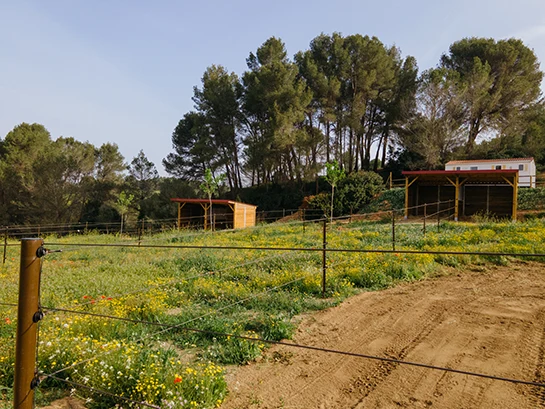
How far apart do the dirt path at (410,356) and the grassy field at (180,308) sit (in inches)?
15.5

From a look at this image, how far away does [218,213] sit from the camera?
26.1m

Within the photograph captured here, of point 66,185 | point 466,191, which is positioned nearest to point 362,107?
point 466,191

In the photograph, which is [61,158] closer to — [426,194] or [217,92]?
[217,92]

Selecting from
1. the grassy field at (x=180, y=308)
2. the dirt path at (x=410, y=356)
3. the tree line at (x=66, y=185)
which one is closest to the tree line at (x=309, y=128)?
the tree line at (x=66, y=185)

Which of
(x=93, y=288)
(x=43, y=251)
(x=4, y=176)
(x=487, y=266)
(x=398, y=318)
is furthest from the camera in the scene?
(x=4, y=176)

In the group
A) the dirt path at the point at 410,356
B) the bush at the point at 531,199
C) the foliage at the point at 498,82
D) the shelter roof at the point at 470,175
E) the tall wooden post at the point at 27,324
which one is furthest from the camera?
the foliage at the point at 498,82

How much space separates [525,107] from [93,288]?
4146 cm

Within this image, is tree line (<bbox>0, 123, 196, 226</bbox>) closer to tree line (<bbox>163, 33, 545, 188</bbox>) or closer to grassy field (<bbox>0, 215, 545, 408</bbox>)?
tree line (<bbox>163, 33, 545, 188</bbox>)

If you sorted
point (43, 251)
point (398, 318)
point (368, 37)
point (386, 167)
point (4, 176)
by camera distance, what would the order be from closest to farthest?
1. point (43, 251)
2. point (398, 318)
3. point (4, 176)
4. point (368, 37)
5. point (386, 167)

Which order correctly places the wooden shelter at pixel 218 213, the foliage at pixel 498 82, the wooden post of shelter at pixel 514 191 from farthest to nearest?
the foliage at pixel 498 82, the wooden shelter at pixel 218 213, the wooden post of shelter at pixel 514 191

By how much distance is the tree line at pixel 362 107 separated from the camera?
31.9 m

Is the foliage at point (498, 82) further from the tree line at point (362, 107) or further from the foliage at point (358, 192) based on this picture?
the foliage at point (358, 192)

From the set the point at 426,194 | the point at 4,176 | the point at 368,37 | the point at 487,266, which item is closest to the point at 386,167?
the point at 368,37

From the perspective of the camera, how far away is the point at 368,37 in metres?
34.7
